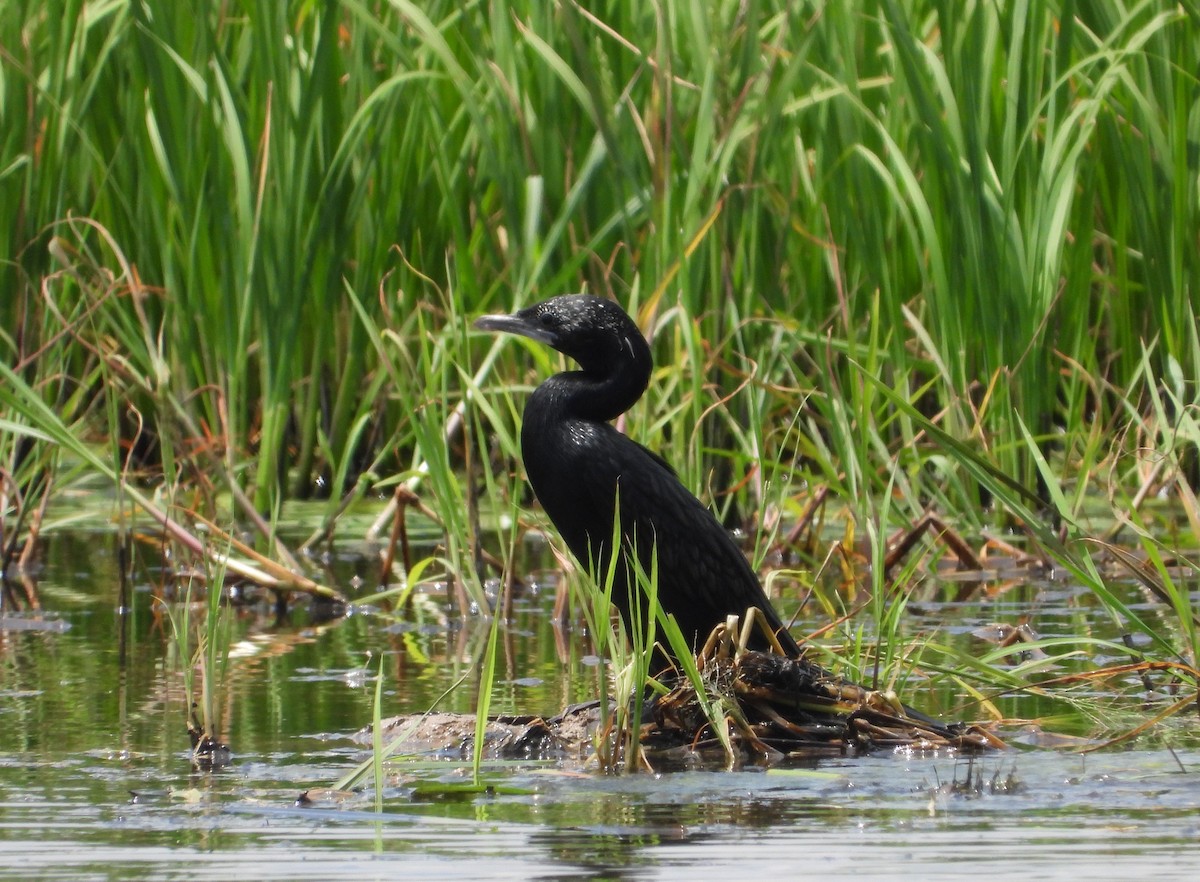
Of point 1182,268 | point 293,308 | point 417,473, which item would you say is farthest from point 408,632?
point 1182,268

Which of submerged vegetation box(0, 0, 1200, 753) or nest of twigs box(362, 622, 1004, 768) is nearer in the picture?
nest of twigs box(362, 622, 1004, 768)

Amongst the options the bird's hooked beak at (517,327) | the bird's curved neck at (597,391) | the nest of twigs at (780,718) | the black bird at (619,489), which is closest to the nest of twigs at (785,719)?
the nest of twigs at (780,718)

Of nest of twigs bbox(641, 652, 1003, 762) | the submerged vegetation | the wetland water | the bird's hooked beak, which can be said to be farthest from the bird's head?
the submerged vegetation

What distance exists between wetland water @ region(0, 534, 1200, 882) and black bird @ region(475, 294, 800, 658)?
1.18ft

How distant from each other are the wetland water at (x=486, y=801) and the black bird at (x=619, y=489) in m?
0.36

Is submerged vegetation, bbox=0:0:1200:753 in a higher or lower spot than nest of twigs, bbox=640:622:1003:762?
higher

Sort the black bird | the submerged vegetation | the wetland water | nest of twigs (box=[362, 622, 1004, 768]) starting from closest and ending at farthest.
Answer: the wetland water < nest of twigs (box=[362, 622, 1004, 768]) < the black bird < the submerged vegetation

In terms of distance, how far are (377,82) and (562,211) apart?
863mm

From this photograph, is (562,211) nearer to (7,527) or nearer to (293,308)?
(293,308)

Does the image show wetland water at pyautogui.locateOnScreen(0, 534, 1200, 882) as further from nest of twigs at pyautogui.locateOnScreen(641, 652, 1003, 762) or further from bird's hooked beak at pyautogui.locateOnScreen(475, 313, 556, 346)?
bird's hooked beak at pyautogui.locateOnScreen(475, 313, 556, 346)

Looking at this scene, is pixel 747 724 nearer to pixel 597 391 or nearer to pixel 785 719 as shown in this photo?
pixel 785 719

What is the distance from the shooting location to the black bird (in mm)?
4383

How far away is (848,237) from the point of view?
279 inches

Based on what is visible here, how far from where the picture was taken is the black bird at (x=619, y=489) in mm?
4383
